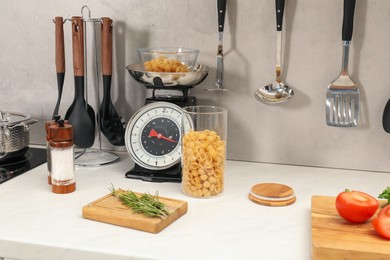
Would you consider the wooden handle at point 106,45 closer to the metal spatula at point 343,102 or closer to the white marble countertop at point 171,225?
the white marble countertop at point 171,225

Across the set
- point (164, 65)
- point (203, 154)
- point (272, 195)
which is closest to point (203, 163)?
point (203, 154)

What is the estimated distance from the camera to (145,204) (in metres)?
1.21

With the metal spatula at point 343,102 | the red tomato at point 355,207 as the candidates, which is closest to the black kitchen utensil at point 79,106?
the metal spatula at point 343,102

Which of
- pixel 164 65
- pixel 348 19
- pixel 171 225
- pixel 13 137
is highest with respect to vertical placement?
pixel 348 19

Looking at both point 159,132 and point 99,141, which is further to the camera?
point 99,141

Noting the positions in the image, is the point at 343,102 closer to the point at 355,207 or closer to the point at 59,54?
the point at 355,207

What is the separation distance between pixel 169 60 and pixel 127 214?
1.60 ft

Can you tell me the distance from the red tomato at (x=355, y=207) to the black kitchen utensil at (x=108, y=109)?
785 mm

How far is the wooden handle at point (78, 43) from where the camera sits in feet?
5.36

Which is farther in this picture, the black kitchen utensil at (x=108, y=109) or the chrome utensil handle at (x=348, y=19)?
the black kitchen utensil at (x=108, y=109)

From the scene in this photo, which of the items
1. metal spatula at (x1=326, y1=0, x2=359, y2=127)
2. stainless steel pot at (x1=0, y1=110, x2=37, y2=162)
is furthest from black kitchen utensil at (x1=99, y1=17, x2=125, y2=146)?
metal spatula at (x1=326, y1=0, x2=359, y2=127)

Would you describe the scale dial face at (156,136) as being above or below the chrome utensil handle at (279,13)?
below

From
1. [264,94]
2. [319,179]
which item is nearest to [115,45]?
[264,94]

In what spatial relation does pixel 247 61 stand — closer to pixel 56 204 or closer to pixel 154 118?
pixel 154 118
